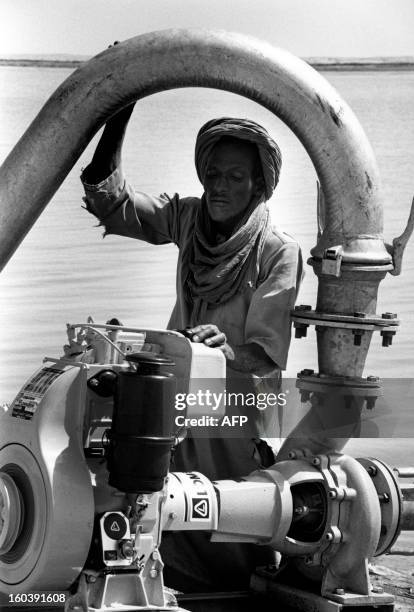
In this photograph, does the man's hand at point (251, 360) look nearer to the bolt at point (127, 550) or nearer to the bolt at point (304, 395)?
the bolt at point (304, 395)

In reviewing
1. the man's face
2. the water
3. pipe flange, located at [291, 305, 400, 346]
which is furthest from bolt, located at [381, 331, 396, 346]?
the water

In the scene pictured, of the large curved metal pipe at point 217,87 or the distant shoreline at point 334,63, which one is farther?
the distant shoreline at point 334,63

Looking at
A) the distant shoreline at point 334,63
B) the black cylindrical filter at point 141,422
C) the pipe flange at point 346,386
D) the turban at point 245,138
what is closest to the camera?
the black cylindrical filter at point 141,422

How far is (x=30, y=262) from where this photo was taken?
7492 millimetres

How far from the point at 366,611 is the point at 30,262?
3619mm

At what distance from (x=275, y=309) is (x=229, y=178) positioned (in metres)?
0.47

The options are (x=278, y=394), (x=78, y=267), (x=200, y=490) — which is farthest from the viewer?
(x=78, y=267)

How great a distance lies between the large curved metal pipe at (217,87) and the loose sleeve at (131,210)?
0.95 feet

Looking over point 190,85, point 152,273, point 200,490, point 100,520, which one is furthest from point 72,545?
point 152,273

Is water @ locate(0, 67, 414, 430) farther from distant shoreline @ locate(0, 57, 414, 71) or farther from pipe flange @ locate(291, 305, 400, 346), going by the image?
pipe flange @ locate(291, 305, 400, 346)

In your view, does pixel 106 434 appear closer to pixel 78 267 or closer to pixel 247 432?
pixel 247 432

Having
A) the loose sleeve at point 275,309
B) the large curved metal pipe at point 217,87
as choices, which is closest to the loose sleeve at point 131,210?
the large curved metal pipe at point 217,87

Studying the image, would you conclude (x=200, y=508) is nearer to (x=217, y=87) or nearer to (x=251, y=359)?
(x=251, y=359)

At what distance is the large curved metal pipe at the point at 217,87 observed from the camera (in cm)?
429
